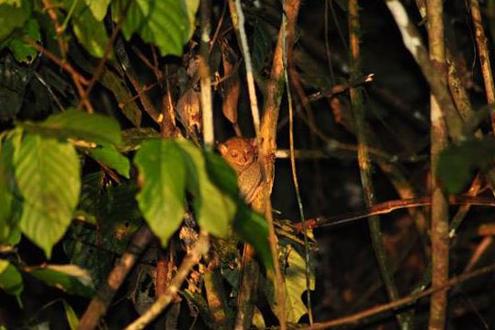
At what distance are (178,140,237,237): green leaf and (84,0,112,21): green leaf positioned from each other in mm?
417

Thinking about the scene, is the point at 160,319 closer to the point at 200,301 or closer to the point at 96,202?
the point at 200,301

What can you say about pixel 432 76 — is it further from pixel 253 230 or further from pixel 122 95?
pixel 122 95

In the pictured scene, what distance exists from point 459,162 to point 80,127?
0.59 metres

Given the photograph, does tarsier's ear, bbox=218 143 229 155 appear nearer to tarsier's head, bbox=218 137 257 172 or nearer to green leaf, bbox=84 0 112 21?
tarsier's head, bbox=218 137 257 172

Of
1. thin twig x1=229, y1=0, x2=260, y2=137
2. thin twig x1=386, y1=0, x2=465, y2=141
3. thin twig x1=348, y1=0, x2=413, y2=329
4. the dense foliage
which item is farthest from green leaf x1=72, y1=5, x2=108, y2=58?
thin twig x1=348, y1=0, x2=413, y2=329

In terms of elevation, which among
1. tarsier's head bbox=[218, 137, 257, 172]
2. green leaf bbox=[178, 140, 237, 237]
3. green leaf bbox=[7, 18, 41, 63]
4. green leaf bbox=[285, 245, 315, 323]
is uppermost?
green leaf bbox=[7, 18, 41, 63]

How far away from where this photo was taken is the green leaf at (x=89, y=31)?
6.28 feet

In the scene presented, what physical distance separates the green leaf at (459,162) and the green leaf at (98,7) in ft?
2.23

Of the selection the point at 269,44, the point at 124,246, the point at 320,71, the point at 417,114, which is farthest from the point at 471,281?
the point at 124,246

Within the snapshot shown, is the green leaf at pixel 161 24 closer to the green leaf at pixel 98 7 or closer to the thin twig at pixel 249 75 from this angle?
the green leaf at pixel 98 7

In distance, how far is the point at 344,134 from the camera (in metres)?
4.41

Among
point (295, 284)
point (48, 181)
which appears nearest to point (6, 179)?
point (48, 181)

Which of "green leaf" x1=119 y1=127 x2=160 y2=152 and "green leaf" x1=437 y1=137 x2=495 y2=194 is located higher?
"green leaf" x1=119 y1=127 x2=160 y2=152

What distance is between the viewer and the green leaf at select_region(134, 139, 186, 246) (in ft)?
5.13
